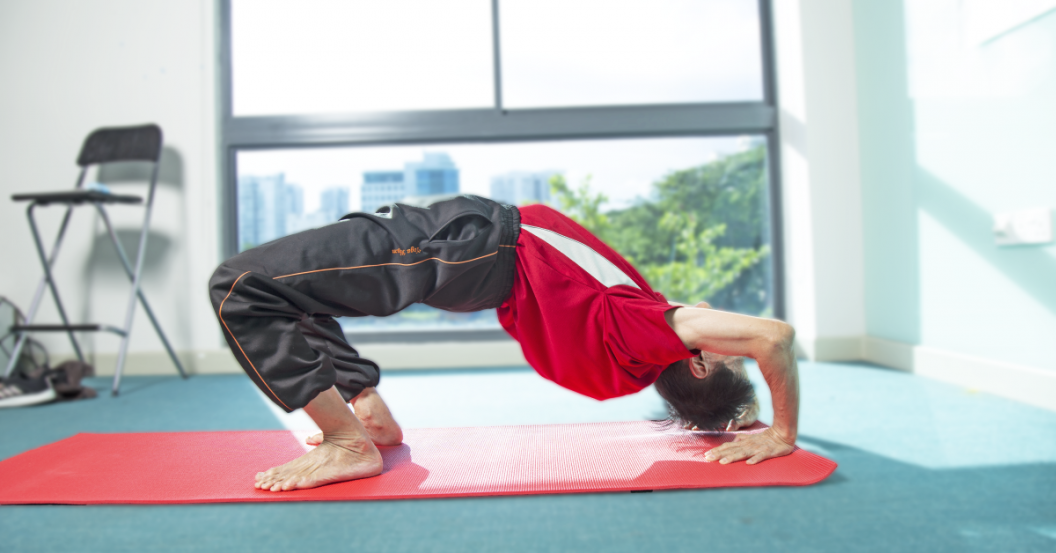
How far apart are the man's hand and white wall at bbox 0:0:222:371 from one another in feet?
10.1

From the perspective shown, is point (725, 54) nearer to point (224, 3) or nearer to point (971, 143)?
point (971, 143)

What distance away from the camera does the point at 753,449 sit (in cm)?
131

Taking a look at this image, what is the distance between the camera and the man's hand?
130 cm

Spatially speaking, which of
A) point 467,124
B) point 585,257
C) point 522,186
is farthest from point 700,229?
point 585,257

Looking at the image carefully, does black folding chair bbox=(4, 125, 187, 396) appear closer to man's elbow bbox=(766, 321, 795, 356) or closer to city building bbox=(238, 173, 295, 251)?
city building bbox=(238, 173, 295, 251)

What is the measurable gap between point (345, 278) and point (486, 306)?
35 centimetres

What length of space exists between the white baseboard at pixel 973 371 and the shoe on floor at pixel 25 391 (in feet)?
13.2

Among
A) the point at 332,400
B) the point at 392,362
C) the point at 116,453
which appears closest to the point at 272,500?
the point at 332,400

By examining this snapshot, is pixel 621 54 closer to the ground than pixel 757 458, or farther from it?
farther from it

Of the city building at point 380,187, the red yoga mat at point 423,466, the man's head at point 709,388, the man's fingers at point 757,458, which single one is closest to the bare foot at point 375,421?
the red yoga mat at point 423,466

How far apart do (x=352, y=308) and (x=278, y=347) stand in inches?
7.1

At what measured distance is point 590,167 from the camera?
141 inches

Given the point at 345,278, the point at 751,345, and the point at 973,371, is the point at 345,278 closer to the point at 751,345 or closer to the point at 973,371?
the point at 751,345

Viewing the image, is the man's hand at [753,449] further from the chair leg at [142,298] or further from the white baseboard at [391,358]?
the chair leg at [142,298]
